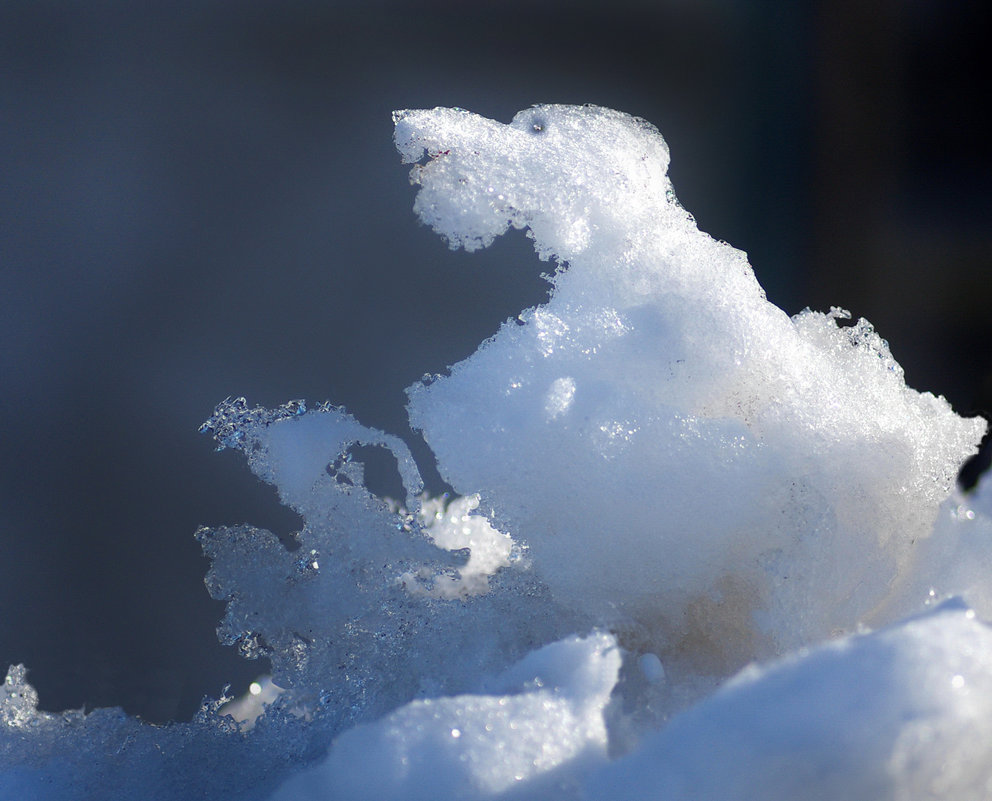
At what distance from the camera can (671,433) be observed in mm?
409

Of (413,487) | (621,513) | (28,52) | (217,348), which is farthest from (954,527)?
(28,52)

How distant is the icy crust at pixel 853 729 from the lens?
23 cm

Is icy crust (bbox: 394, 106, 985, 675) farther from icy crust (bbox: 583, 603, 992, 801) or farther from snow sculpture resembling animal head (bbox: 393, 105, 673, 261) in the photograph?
icy crust (bbox: 583, 603, 992, 801)

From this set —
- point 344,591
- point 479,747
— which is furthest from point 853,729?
point 344,591

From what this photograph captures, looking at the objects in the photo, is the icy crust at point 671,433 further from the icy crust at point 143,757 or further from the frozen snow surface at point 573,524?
the icy crust at point 143,757

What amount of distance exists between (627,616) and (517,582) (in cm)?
6

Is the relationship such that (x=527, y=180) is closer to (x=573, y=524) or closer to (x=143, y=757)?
(x=573, y=524)

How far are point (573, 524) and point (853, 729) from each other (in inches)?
7.5

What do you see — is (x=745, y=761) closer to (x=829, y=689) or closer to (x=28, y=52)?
(x=829, y=689)

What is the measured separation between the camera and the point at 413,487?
1.57 feet

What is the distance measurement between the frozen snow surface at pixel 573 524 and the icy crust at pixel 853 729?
0.07 metres

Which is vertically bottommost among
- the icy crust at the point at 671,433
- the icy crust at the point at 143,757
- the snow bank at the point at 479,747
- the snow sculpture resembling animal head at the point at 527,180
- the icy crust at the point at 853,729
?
the icy crust at the point at 143,757

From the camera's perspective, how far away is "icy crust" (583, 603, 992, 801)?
23cm

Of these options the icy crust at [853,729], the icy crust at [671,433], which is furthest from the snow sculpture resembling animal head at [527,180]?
the icy crust at [853,729]
